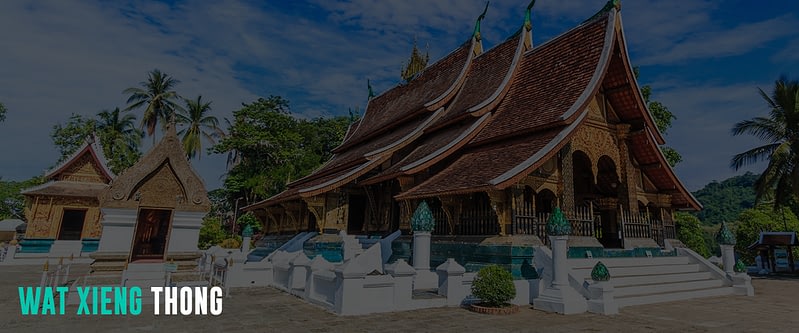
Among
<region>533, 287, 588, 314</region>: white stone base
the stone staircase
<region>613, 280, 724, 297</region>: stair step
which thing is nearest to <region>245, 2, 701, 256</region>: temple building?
the stone staircase

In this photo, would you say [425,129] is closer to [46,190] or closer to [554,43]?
[554,43]

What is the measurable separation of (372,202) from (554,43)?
718 centimetres

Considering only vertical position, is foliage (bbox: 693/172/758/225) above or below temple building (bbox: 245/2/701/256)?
above

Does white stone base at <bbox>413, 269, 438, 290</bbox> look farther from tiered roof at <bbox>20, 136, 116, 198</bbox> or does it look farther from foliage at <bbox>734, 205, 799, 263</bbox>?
foliage at <bbox>734, 205, 799, 263</bbox>

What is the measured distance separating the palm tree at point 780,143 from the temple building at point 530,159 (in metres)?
9.99

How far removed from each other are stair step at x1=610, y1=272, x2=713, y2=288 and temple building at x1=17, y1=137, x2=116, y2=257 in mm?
24057

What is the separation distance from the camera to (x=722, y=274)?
32.7 feet

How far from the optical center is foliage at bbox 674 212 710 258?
23719 mm

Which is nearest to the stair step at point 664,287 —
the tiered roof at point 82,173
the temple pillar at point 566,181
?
the temple pillar at point 566,181

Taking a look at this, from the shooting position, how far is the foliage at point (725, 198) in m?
68.2

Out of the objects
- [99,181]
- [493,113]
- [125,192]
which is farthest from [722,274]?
[99,181]

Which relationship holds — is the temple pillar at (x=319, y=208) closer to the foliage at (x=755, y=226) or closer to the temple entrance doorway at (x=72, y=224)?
the temple entrance doorway at (x=72, y=224)

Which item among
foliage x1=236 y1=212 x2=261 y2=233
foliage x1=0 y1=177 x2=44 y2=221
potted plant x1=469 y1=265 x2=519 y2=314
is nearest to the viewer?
potted plant x1=469 y1=265 x2=519 y2=314

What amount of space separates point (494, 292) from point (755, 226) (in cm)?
3186
